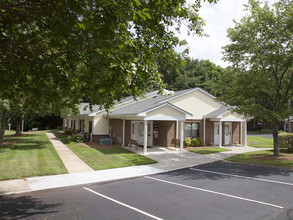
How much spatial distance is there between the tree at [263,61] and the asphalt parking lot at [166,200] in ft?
19.0

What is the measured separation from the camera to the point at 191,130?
2108cm

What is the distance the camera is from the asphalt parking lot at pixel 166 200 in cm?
615

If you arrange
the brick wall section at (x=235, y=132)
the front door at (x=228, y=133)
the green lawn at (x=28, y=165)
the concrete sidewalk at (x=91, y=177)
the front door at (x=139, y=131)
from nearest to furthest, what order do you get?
the concrete sidewalk at (x=91, y=177), the green lawn at (x=28, y=165), the front door at (x=139, y=131), the front door at (x=228, y=133), the brick wall section at (x=235, y=132)

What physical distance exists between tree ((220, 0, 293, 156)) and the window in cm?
594

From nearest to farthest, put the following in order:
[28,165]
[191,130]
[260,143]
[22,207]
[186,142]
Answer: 1. [22,207]
2. [28,165]
3. [186,142]
4. [191,130]
5. [260,143]

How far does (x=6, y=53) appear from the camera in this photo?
7031 mm

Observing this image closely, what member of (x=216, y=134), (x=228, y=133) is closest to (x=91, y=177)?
(x=216, y=134)

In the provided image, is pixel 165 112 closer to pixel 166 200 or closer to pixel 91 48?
pixel 166 200

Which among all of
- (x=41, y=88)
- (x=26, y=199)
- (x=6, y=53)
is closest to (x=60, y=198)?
(x=26, y=199)

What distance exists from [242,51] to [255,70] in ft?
5.37

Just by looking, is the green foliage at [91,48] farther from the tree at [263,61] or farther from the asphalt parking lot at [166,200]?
the tree at [263,61]

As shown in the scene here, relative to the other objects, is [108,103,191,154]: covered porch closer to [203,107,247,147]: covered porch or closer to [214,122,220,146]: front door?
[203,107,247,147]: covered porch

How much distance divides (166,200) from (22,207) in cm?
442

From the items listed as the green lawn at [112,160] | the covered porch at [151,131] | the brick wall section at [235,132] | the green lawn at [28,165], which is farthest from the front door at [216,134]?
the green lawn at [28,165]
